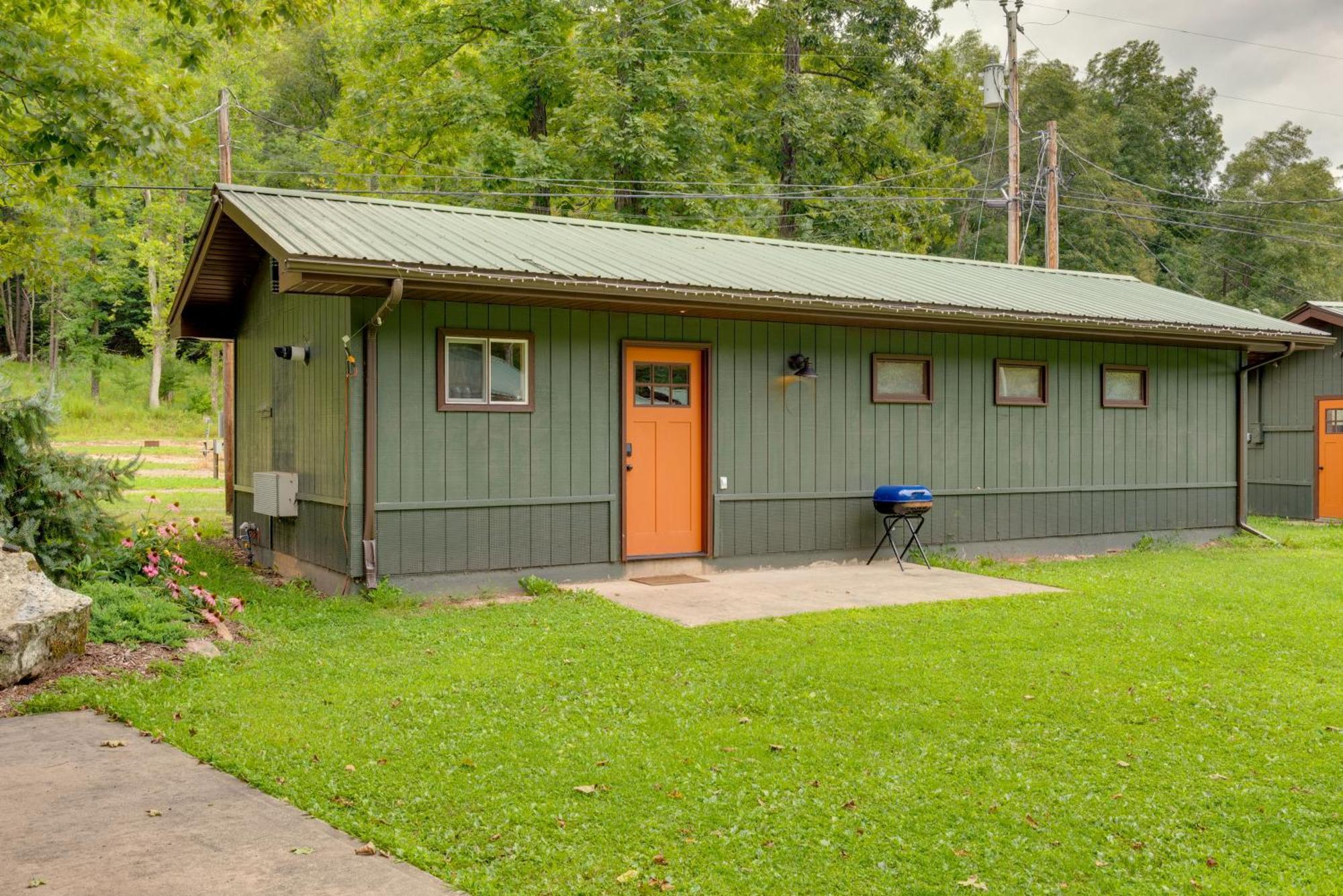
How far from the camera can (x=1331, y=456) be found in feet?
53.2

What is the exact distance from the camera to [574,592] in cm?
831

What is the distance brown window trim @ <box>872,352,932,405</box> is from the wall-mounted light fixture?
16.8ft

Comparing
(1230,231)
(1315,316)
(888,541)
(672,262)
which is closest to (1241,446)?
(1315,316)

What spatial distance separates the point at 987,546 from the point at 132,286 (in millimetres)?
30457

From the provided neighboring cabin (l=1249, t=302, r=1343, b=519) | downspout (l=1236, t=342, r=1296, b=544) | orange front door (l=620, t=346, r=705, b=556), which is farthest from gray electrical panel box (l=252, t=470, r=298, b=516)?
neighboring cabin (l=1249, t=302, r=1343, b=519)

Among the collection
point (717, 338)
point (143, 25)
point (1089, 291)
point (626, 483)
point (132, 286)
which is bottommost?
point (626, 483)

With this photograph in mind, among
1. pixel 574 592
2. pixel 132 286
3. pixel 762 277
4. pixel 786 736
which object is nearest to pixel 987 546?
pixel 762 277

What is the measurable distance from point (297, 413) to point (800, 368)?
4453 millimetres

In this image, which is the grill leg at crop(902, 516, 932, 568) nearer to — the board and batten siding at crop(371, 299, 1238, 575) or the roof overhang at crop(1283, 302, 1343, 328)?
the board and batten siding at crop(371, 299, 1238, 575)

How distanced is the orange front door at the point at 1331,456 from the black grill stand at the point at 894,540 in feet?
29.9

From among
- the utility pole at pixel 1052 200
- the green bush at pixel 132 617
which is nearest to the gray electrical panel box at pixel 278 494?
the green bush at pixel 132 617

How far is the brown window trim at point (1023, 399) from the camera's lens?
11.2 metres

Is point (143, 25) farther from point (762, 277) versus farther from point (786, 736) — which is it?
point (786, 736)

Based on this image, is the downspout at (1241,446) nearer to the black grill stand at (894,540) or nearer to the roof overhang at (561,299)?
the roof overhang at (561,299)
